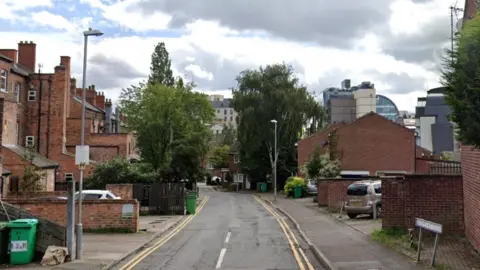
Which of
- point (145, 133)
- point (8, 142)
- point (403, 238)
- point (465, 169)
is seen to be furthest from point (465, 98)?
point (145, 133)

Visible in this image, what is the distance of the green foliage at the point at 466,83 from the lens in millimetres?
8938

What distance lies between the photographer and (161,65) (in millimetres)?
75875

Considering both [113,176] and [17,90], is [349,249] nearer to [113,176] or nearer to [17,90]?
[113,176]

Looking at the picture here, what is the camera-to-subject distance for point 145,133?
55031 mm

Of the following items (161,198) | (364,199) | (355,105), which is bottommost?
(161,198)

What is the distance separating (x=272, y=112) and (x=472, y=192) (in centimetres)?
5484

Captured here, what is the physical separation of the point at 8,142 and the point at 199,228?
20.2 metres

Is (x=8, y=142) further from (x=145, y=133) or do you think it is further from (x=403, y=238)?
(x=403, y=238)

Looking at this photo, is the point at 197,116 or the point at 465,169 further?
the point at 197,116

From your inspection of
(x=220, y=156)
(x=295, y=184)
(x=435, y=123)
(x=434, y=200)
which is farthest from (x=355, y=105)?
(x=434, y=200)

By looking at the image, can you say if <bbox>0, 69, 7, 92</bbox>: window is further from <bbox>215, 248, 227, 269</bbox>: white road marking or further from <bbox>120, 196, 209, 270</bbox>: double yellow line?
<bbox>215, 248, 227, 269</bbox>: white road marking

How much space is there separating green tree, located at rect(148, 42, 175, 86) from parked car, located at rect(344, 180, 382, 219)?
5079 centimetres

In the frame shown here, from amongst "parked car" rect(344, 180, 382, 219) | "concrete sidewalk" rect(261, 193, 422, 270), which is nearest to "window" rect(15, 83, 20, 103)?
→ "concrete sidewalk" rect(261, 193, 422, 270)

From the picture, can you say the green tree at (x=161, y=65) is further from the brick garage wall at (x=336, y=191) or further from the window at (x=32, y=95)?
the brick garage wall at (x=336, y=191)
